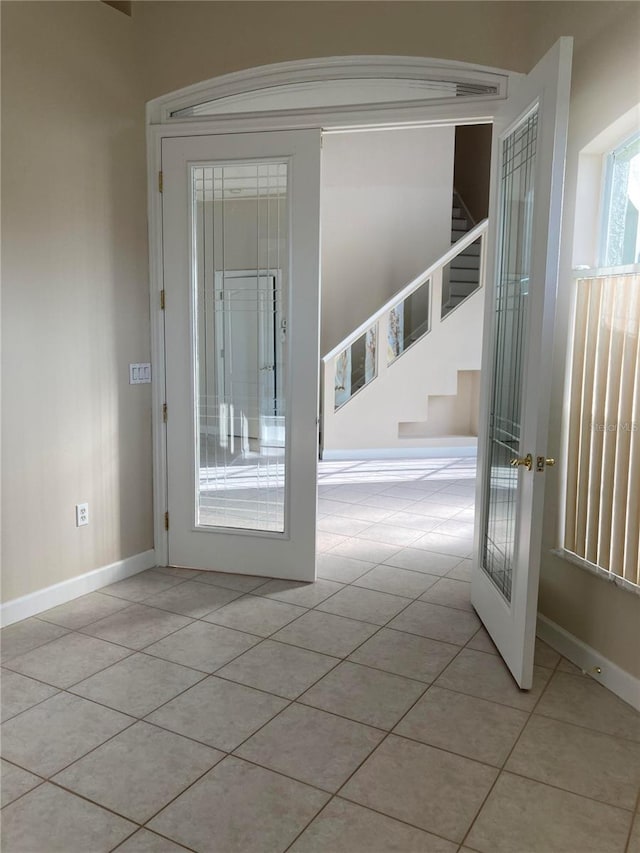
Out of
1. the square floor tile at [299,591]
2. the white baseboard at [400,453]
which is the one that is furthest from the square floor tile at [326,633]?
the white baseboard at [400,453]

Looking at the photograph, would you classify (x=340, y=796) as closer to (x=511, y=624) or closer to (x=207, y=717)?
(x=207, y=717)

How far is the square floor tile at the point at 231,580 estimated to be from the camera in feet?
12.4

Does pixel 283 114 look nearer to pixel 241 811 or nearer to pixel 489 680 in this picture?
pixel 489 680

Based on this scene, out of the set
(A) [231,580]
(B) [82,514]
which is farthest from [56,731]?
(A) [231,580]

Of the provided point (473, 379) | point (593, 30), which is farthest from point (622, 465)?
point (473, 379)

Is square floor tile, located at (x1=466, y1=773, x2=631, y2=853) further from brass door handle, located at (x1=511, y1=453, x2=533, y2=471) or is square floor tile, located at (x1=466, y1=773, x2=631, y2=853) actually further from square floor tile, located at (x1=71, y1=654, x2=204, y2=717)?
square floor tile, located at (x1=71, y1=654, x2=204, y2=717)

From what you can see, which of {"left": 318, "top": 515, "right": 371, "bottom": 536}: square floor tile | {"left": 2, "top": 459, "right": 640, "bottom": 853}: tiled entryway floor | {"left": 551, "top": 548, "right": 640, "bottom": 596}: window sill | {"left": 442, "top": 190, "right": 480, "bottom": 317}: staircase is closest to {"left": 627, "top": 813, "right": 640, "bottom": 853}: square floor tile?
{"left": 2, "top": 459, "right": 640, "bottom": 853}: tiled entryway floor

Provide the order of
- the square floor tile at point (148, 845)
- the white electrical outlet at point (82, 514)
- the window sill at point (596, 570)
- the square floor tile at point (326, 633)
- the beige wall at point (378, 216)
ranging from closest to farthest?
1. the square floor tile at point (148, 845)
2. the window sill at point (596, 570)
3. the square floor tile at point (326, 633)
4. the white electrical outlet at point (82, 514)
5. the beige wall at point (378, 216)

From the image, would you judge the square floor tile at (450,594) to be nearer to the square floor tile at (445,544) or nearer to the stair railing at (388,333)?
the square floor tile at (445,544)

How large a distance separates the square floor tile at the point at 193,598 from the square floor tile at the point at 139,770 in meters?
1.05

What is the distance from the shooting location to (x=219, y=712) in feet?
8.29

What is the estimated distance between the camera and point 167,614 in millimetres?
3393

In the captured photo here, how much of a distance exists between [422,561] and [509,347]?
1729mm

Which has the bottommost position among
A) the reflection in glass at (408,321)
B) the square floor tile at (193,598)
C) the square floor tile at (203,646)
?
the square floor tile at (203,646)
